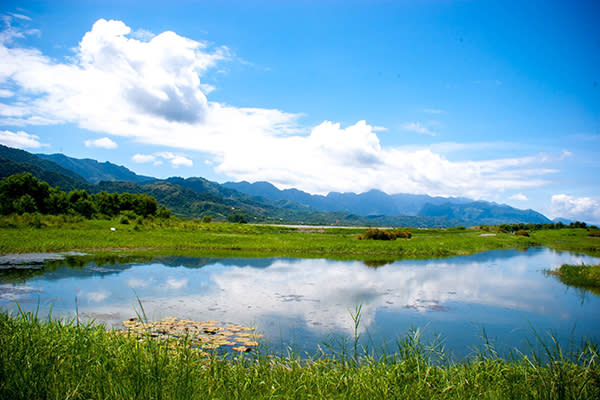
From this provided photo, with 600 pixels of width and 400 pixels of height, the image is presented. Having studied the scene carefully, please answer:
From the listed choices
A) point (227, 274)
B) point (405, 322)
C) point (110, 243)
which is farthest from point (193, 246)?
point (405, 322)

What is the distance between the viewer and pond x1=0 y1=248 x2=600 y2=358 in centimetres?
1040

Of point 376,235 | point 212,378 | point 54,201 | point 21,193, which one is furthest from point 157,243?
point 21,193

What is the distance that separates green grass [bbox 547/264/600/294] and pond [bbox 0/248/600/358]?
30.9 inches

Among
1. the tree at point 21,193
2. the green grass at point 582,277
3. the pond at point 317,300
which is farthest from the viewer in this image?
the tree at point 21,193

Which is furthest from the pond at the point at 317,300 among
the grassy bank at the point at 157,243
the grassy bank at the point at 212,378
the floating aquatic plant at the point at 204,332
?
the grassy bank at the point at 157,243

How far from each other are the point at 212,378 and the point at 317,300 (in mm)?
9072

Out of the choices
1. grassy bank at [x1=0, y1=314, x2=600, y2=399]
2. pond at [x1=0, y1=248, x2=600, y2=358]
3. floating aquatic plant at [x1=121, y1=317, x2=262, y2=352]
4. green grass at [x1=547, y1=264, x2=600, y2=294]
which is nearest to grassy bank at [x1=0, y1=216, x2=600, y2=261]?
pond at [x1=0, y1=248, x2=600, y2=358]

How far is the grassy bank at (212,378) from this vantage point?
14.3 feet

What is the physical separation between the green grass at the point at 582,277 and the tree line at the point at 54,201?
155ft

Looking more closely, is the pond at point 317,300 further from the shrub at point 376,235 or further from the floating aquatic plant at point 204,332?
the shrub at point 376,235

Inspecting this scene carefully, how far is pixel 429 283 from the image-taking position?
1892 cm

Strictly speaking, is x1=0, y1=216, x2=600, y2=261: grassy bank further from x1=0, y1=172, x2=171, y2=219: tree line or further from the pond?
x1=0, y1=172, x2=171, y2=219: tree line

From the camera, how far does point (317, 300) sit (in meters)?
14.1

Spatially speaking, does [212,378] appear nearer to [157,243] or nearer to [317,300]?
[317,300]
